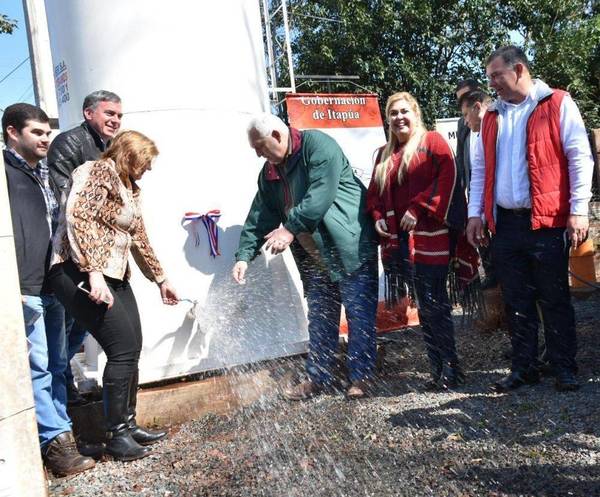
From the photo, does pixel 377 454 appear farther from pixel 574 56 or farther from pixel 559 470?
pixel 574 56

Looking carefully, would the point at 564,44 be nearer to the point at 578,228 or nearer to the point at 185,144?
the point at 578,228

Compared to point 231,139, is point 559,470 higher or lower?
lower

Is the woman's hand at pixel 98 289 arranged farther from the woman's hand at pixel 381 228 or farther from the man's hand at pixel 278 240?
the woman's hand at pixel 381 228

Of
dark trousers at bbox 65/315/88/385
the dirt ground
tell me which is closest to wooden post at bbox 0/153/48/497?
the dirt ground

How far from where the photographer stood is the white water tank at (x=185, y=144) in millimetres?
4266

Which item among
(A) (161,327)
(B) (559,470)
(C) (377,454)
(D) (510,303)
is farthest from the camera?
(A) (161,327)

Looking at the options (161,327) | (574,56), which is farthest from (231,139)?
(574,56)

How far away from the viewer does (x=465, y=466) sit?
9.45 feet

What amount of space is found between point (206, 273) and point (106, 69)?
1.52 m

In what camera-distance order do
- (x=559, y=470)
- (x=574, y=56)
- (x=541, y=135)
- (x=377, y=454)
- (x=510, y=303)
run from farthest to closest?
1. (x=574, y=56)
2. (x=510, y=303)
3. (x=541, y=135)
4. (x=377, y=454)
5. (x=559, y=470)

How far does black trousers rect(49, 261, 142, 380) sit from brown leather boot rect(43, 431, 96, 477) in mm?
A: 426

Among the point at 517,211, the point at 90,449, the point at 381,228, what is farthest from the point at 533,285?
the point at 90,449

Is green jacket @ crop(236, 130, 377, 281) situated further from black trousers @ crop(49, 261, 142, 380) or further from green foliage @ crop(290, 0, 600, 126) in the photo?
Result: green foliage @ crop(290, 0, 600, 126)

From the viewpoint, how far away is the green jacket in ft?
13.4
